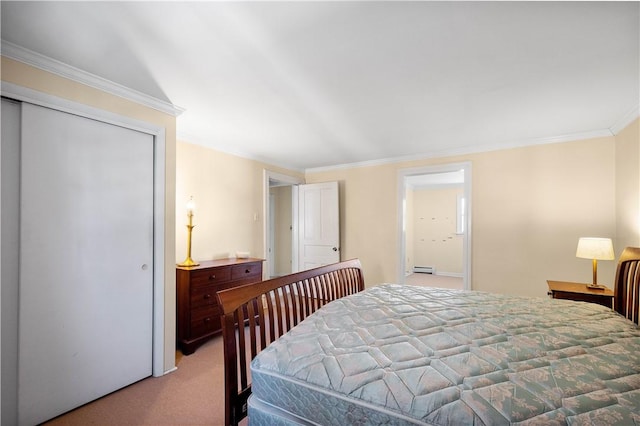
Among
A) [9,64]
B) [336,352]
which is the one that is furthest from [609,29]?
[9,64]

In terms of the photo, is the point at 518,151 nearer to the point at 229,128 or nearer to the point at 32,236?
the point at 229,128

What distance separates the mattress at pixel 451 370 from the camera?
960 millimetres

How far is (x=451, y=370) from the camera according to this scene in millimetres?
1141

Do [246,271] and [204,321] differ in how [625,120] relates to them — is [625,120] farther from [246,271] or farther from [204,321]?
[204,321]

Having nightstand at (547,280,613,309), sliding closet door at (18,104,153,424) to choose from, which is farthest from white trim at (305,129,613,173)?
sliding closet door at (18,104,153,424)

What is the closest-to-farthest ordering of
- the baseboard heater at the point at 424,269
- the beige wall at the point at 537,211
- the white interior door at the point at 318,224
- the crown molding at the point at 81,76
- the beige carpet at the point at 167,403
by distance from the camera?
the crown molding at the point at 81,76, the beige carpet at the point at 167,403, the beige wall at the point at 537,211, the white interior door at the point at 318,224, the baseboard heater at the point at 424,269

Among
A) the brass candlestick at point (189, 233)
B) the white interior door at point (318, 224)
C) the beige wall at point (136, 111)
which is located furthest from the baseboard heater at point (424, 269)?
the beige wall at point (136, 111)

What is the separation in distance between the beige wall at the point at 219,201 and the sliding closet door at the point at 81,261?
0.89m

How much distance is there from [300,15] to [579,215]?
381 cm

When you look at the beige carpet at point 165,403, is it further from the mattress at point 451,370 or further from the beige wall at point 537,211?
the beige wall at point 537,211

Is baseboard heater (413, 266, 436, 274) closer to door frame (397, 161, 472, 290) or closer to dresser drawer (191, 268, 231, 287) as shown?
door frame (397, 161, 472, 290)

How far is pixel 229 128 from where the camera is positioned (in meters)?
3.20

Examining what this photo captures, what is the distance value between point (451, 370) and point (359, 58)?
1.81 metres

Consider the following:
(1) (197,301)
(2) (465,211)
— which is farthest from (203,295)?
(2) (465,211)
